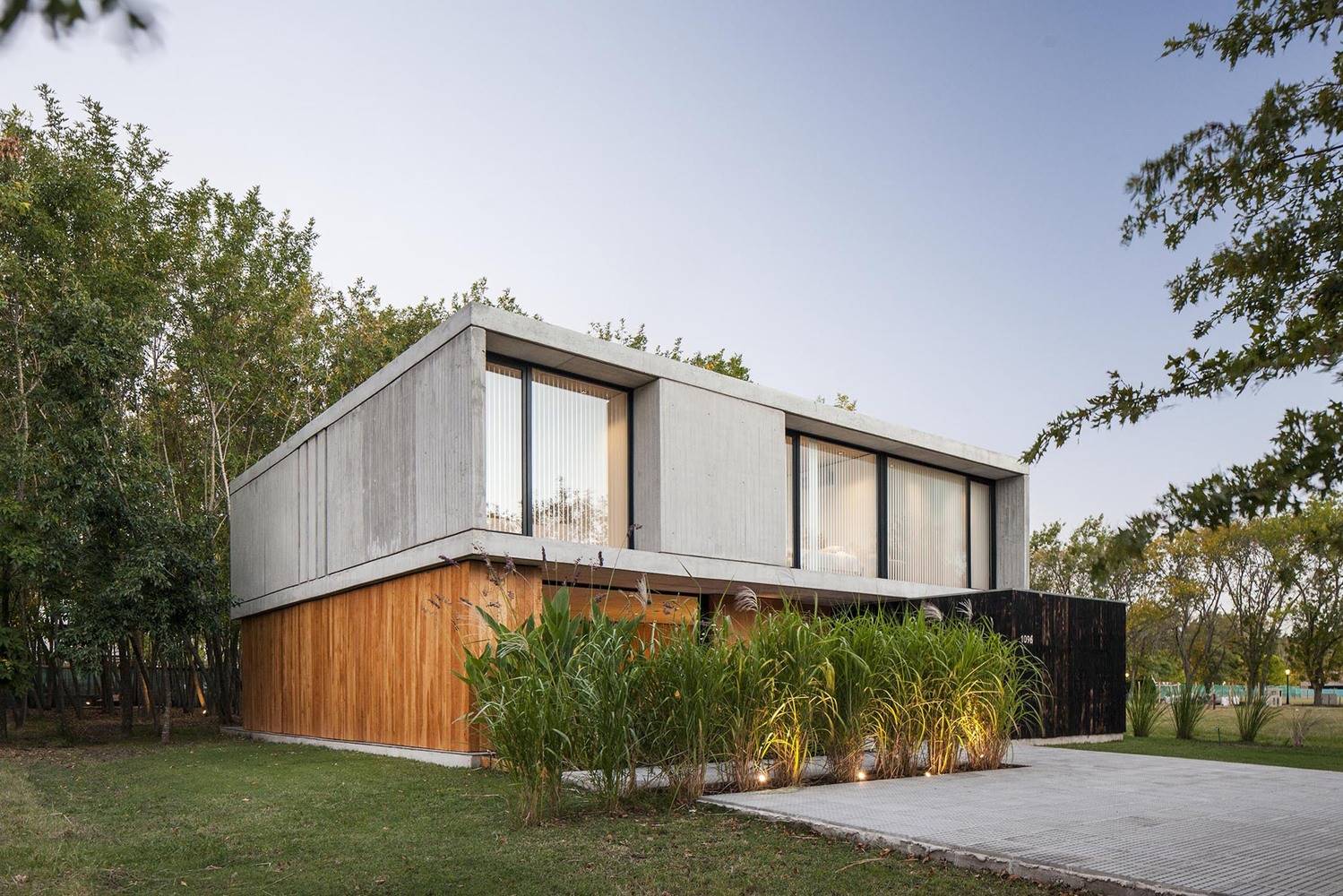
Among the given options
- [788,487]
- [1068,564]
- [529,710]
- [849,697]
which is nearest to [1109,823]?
[849,697]

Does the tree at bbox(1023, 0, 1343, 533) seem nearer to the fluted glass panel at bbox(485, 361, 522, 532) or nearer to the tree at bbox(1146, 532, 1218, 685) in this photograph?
the fluted glass panel at bbox(485, 361, 522, 532)

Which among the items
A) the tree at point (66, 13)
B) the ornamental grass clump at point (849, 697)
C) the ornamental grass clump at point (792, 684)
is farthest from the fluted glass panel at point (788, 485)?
the tree at point (66, 13)

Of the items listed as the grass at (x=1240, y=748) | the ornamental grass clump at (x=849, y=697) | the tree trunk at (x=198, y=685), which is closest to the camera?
the ornamental grass clump at (x=849, y=697)

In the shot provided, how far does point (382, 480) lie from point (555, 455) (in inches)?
98.2

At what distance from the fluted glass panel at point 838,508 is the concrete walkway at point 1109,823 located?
666 centimetres

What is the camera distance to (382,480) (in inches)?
508

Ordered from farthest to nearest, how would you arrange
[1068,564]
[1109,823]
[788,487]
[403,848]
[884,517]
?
[1068,564] → [884,517] → [788,487] → [1109,823] → [403,848]

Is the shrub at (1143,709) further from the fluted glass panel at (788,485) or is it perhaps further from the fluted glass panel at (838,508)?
the fluted glass panel at (788,485)

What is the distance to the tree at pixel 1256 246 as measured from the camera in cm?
245

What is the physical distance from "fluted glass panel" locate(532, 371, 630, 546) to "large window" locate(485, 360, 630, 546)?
0.01 meters

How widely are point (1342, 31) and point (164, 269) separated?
2170cm

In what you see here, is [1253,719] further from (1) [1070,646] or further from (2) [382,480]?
(2) [382,480]

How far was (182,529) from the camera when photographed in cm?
1588

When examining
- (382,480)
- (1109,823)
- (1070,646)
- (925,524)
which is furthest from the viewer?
(925,524)
